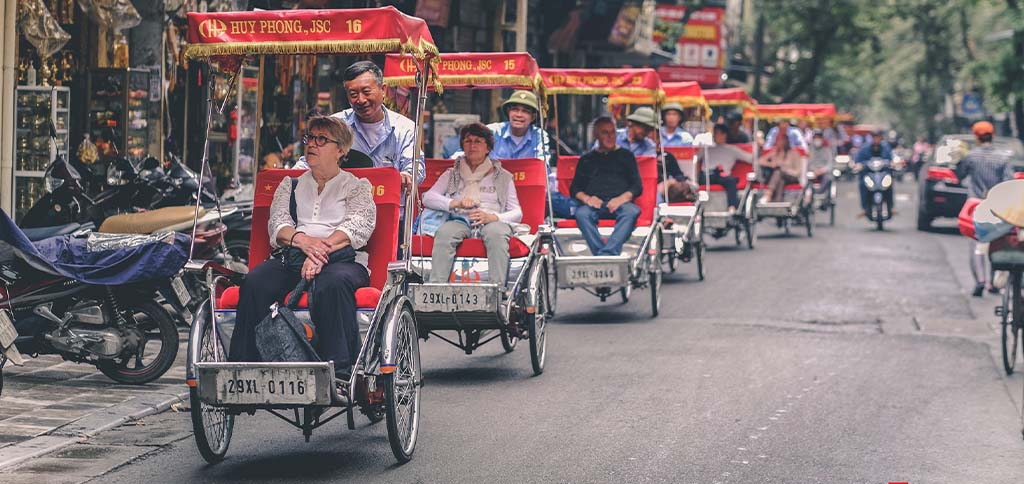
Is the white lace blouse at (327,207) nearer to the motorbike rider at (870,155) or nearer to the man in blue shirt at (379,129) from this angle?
the man in blue shirt at (379,129)

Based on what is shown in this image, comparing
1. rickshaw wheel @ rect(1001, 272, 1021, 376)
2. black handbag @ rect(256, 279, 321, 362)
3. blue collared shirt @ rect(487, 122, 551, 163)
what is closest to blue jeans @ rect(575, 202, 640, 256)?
blue collared shirt @ rect(487, 122, 551, 163)

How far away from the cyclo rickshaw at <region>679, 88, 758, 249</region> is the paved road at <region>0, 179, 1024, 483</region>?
563 cm

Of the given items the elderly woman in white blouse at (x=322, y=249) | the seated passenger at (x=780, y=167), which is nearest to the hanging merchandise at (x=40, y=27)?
the elderly woman in white blouse at (x=322, y=249)

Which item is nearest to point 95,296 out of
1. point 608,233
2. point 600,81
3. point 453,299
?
point 453,299

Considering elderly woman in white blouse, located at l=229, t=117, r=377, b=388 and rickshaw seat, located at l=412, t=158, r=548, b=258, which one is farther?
rickshaw seat, located at l=412, t=158, r=548, b=258

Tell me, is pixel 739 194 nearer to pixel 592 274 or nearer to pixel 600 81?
pixel 600 81

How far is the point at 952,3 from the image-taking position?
56656 millimetres

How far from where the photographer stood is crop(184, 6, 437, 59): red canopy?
7.93 meters

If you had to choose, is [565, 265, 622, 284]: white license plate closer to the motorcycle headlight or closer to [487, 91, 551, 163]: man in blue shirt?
[487, 91, 551, 163]: man in blue shirt

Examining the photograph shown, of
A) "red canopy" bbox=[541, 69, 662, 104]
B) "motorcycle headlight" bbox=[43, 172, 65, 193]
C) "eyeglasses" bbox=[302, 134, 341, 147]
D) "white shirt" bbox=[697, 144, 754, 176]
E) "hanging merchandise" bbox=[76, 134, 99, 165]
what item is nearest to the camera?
"eyeglasses" bbox=[302, 134, 341, 147]

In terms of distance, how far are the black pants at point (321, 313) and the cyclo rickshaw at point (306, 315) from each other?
10 centimetres

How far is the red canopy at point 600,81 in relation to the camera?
15078 millimetres

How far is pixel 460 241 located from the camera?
10797 mm

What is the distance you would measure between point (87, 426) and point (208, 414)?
1326 mm
